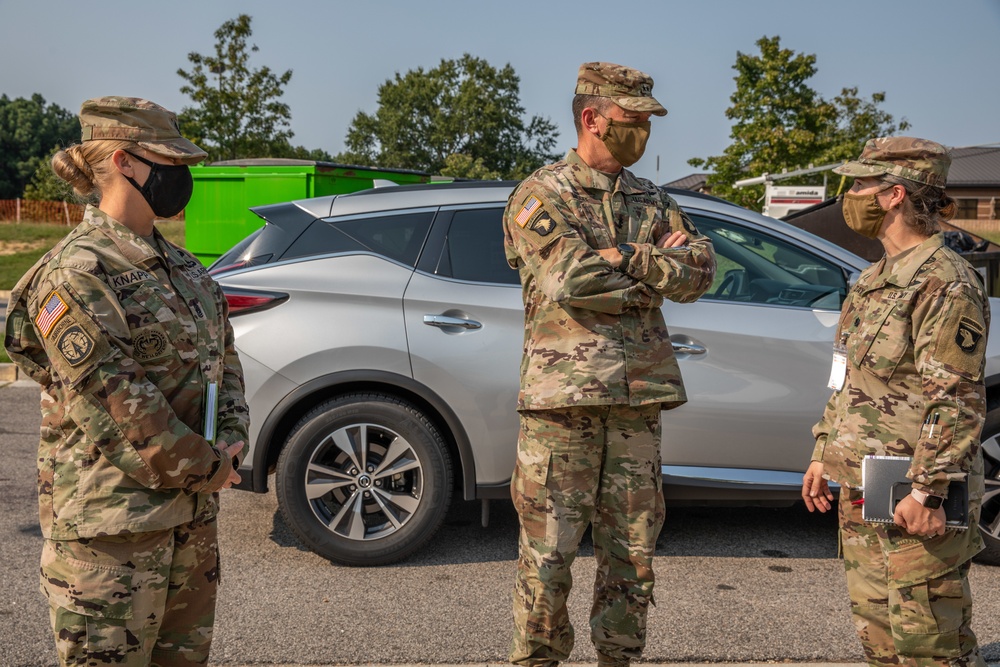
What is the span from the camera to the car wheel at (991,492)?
4.34 meters

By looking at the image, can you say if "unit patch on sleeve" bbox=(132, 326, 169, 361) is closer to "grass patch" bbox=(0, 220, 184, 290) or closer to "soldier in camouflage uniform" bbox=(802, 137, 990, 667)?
"soldier in camouflage uniform" bbox=(802, 137, 990, 667)

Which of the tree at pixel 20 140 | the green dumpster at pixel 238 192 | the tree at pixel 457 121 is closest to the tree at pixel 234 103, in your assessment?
the green dumpster at pixel 238 192

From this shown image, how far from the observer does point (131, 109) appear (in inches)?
87.2

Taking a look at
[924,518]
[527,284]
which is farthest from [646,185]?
[924,518]

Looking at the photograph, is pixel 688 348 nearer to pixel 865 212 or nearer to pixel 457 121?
pixel 865 212

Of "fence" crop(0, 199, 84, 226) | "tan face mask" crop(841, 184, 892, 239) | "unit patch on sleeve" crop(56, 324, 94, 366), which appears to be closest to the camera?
"unit patch on sleeve" crop(56, 324, 94, 366)

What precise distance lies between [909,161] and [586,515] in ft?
4.64

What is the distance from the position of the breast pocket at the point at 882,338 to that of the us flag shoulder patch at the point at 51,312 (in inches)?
81.2

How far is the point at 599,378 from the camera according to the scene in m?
2.83

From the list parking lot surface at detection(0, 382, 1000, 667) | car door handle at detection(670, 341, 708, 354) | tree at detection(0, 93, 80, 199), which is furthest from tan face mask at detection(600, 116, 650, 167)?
tree at detection(0, 93, 80, 199)

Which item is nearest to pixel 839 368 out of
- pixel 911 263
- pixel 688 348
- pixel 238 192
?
pixel 911 263

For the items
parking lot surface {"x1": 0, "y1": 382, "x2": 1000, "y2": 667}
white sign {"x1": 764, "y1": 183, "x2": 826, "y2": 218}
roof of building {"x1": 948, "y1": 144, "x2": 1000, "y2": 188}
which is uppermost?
roof of building {"x1": 948, "y1": 144, "x2": 1000, "y2": 188}

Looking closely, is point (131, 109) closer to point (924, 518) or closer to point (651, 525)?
point (651, 525)

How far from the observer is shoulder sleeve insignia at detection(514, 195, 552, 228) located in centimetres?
290
